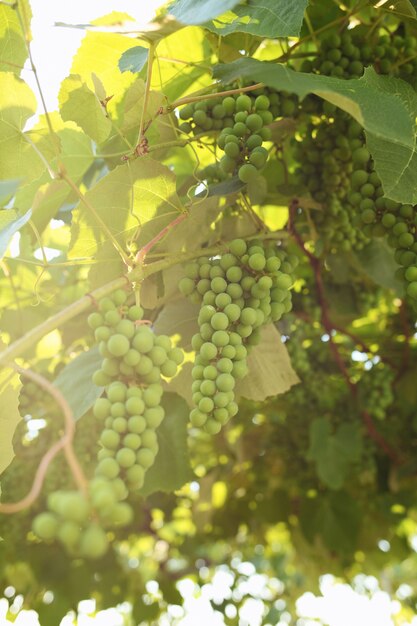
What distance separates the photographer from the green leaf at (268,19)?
3.07 ft

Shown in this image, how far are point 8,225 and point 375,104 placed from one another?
0.58 metres

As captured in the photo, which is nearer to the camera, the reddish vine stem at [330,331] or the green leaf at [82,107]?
the green leaf at [82,107]

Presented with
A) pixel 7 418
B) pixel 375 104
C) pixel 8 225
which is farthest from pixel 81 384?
pixel 375 104

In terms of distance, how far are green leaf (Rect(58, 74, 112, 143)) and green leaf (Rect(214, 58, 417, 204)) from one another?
0.25 m

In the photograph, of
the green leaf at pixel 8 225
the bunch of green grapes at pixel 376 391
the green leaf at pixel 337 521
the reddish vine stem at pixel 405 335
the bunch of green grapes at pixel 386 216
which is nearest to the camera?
the green leaf at pixel 8 225

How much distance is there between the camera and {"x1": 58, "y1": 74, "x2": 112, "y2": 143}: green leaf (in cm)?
107

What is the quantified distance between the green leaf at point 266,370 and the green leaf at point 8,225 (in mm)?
510

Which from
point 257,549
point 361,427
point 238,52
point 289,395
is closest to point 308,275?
point 289,395

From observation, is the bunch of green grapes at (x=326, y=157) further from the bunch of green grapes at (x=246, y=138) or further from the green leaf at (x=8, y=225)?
the green leaf at (x=8, y=225)

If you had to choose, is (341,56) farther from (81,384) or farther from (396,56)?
(81,384)

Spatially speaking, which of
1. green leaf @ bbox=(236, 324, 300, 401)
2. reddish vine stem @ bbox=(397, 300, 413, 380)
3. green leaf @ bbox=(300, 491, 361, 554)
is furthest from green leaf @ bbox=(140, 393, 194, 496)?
green leaf @ bbox=(300, 491, 361, 554)

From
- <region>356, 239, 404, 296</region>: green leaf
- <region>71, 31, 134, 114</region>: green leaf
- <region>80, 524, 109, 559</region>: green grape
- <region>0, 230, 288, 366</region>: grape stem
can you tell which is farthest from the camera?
<region>356, 239, 404, 296</region>: green leaf

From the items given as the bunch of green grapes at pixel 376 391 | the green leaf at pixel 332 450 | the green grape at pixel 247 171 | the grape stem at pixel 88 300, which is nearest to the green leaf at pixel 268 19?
the green grape at pixel 247 171

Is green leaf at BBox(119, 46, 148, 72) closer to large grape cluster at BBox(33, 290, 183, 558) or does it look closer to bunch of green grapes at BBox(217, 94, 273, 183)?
bunch of green grapes at BBox(217, 94, 273, 183)
